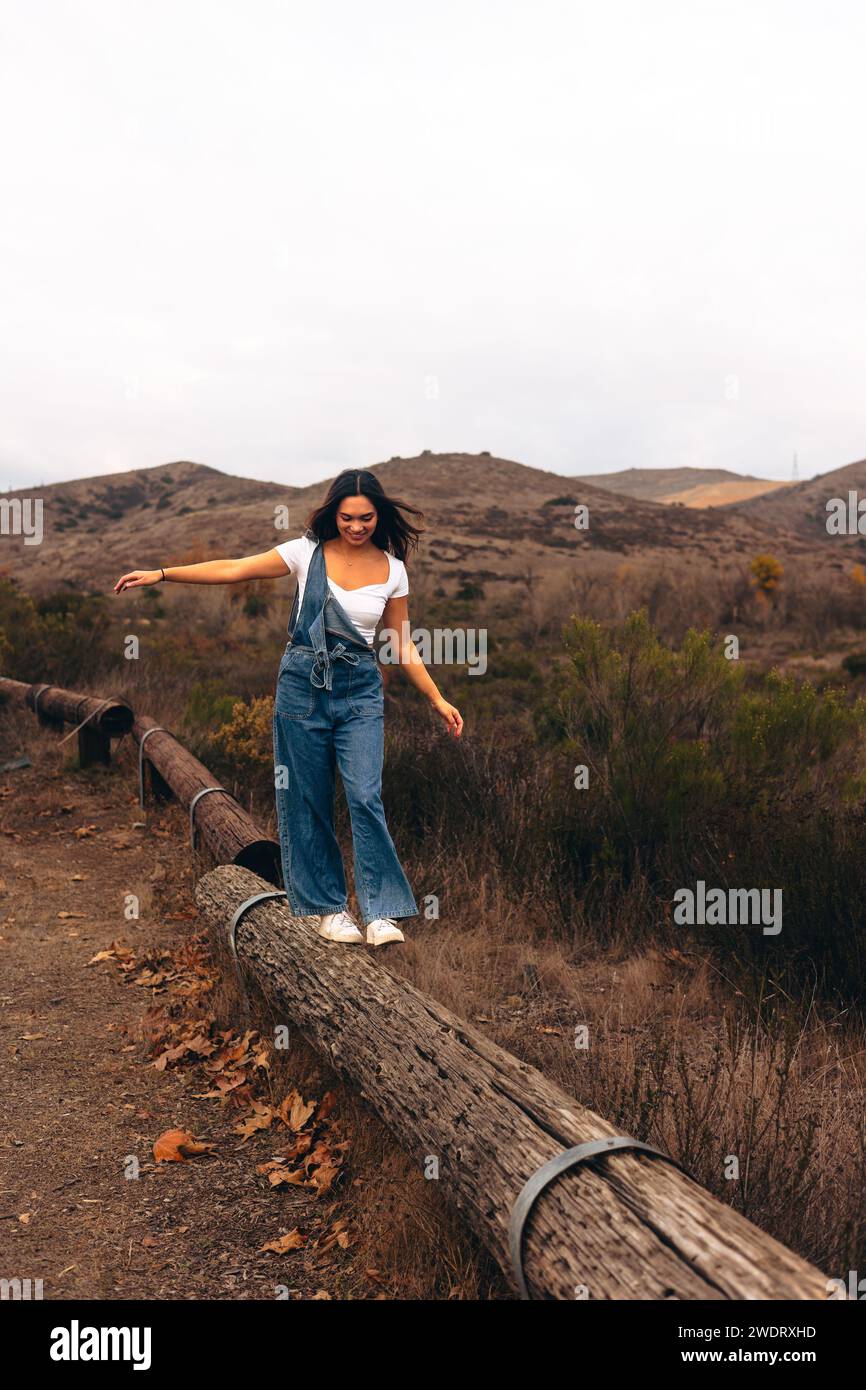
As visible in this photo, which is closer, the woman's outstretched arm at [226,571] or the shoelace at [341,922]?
the woman's outstretched arm at [226,571]

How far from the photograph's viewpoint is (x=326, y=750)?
4293 mm

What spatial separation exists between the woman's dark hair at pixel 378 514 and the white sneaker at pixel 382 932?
1585 mm

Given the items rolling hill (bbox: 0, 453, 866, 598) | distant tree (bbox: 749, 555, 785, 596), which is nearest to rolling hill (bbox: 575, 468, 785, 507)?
rolling hill (bbox: 0, 453, 866, 598)

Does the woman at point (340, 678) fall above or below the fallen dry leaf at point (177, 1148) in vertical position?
above

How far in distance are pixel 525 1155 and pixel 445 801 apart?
4.40 meters

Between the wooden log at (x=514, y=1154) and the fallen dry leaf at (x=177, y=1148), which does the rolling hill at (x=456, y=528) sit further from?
the fallen dry leaf at (x=177, y=1148)

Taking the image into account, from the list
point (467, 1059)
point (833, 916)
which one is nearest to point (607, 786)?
point (833, 916)

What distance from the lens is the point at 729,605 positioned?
70.7ft

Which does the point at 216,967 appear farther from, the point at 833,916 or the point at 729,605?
the point at 729,605

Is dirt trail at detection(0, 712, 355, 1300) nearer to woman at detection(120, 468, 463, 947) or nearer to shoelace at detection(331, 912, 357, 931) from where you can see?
shoelace at detection(331, 912, 357, 931)

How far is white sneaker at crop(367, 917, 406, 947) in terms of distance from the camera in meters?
4.23

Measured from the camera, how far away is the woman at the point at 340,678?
13.6ft

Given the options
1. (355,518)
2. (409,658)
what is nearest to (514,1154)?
(409,658)

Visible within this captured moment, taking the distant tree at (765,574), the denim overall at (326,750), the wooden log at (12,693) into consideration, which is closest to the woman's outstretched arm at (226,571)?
the denim overall at (326,750)
